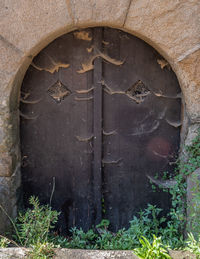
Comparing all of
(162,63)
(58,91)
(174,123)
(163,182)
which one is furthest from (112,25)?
(163,182)

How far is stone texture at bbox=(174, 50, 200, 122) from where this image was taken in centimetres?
239

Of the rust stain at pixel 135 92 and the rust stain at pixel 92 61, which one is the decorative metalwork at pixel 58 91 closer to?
the rust stain at pixel 92 61

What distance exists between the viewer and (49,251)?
2.00m

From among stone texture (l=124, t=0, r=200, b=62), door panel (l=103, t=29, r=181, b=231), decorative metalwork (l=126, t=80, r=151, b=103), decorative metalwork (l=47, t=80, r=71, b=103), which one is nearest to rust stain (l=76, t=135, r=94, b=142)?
door panel (l=103, t=29, r=181, b=231)

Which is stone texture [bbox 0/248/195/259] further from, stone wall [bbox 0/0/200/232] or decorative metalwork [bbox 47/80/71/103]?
decorative metalwork [bbox 47/80/71/103]

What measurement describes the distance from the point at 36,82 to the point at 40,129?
429 mm

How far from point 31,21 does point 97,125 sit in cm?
103

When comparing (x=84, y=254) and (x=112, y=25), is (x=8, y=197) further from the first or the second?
(x=112, y=25)

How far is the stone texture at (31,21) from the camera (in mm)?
2369

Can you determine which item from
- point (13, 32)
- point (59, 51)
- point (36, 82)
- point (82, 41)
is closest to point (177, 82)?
point (82, 41)

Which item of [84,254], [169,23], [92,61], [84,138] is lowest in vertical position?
[84,254]

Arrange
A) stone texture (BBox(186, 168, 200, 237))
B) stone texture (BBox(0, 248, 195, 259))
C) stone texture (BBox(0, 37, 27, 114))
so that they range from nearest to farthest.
A: stone texture (BBox(0, 248, 195, 259))
stone texture (BBox(186, 168, 200, 237))
stone texture (BBox(0, 37, 27, 114))

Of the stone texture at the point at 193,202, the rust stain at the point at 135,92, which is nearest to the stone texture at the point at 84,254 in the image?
the stone texture at the point at 193,202

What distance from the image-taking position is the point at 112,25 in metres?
2.43
